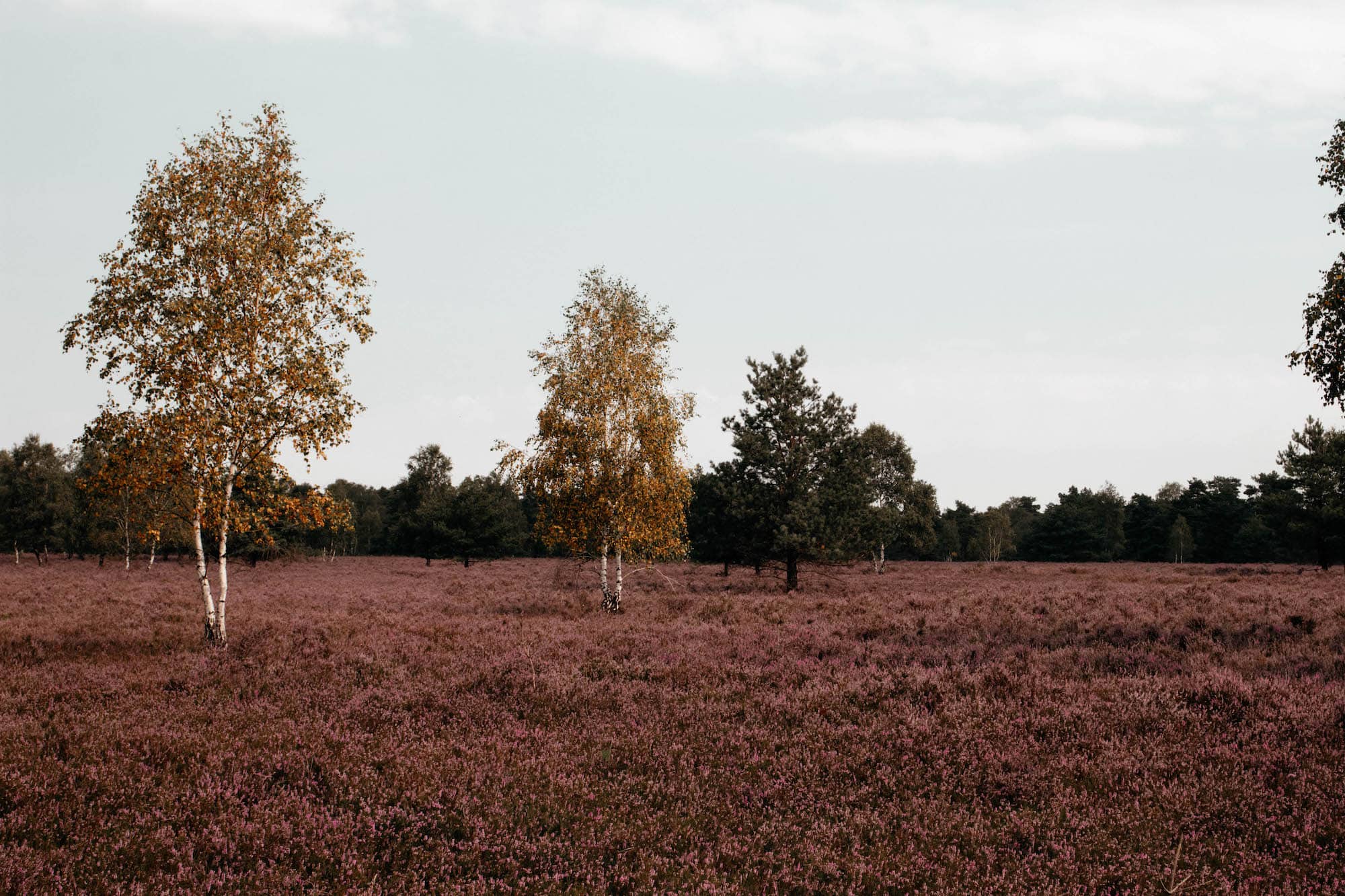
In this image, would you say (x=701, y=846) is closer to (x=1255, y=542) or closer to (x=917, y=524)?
(x=917, y=524)

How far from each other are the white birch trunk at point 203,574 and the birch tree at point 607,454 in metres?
10.7

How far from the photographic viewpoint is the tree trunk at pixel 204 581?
609 inches

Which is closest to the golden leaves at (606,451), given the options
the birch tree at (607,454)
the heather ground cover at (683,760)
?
the birch tree at (607,454)

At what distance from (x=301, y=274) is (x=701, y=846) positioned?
51.4 ft

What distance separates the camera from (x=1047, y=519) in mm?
97500

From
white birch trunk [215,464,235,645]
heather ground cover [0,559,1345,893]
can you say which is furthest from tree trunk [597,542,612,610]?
white birch trunk [215,464,235,645]

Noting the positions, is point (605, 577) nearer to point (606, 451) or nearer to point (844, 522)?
point (606, 451)

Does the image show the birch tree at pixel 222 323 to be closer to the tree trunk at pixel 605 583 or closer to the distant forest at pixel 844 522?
the distant forest at pixel 844 522

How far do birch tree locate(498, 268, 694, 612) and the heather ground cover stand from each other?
763cm

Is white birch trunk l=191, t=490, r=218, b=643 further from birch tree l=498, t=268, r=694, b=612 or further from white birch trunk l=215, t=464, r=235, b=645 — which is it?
birch tree l=498, t=268, r=694, b=612

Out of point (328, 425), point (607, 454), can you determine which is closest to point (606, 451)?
point (607, 454)

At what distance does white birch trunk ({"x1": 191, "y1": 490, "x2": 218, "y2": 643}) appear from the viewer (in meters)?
15.4

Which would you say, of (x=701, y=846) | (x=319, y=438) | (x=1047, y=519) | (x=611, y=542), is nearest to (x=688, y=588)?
(x=611, y=542)

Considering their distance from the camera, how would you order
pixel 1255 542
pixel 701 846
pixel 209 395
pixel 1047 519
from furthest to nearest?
pixel 1047 519, pixel 1255 542, pixel 209 395, pixel 701 846
